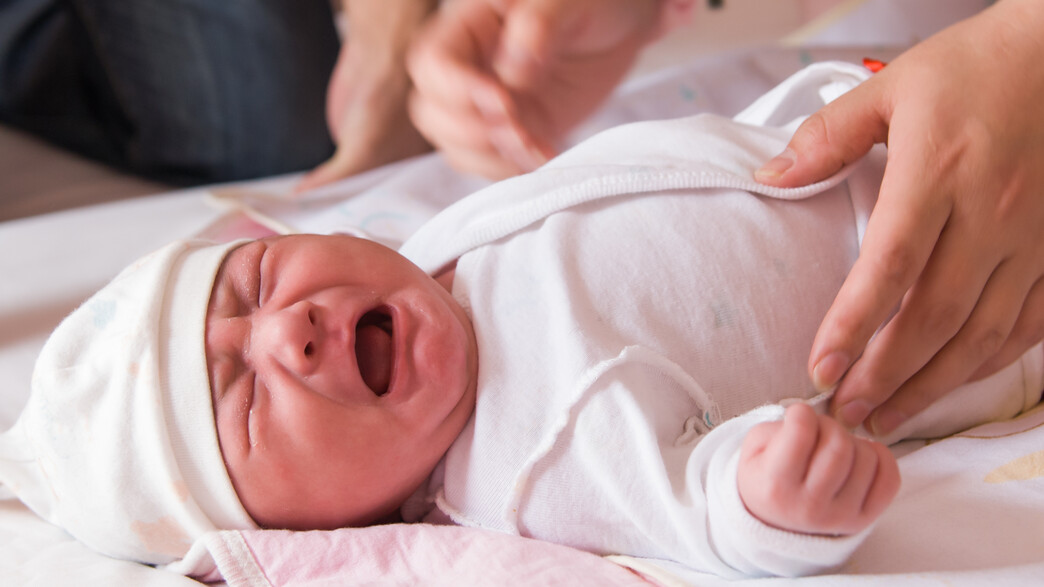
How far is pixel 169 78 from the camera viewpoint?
176 cm

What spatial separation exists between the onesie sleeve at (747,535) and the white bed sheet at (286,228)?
4 centimetres

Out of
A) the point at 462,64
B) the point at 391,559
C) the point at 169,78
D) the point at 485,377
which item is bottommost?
the point at 391,559

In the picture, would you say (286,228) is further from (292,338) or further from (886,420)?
(886,420)

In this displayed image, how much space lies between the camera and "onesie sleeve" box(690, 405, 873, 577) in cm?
Answer: 63

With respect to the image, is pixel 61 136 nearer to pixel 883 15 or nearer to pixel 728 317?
pixel 728 317

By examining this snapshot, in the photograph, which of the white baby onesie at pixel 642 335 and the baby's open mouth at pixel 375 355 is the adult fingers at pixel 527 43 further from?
the baby's open mouth at pixel 375 355

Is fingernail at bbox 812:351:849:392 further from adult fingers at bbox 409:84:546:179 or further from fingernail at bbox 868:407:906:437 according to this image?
adult fingers at bbox 409:84:546:179

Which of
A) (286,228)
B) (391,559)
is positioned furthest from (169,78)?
(391,559)

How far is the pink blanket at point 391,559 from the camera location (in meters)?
0.71

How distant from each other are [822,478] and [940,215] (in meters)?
0.29

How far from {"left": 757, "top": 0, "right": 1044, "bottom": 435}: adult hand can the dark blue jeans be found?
1.30 meters

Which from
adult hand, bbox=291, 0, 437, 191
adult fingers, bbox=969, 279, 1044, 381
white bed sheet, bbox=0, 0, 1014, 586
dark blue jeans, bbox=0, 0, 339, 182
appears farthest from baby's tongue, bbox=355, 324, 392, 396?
dark blue jeans, bbox=0, 0, 339, 182

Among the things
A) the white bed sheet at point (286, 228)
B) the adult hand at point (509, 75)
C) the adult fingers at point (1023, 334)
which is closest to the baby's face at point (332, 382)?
the white bed sheet at point (286, 228)

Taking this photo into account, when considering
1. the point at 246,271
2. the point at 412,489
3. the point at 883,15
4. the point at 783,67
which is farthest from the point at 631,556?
the point at 883,15
